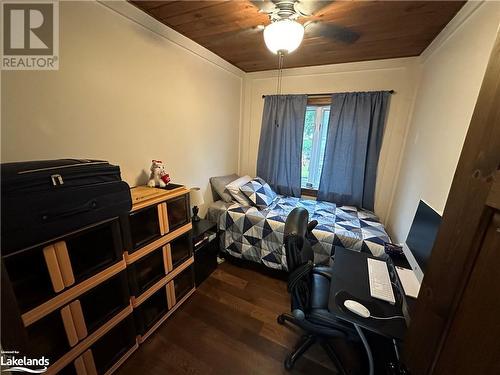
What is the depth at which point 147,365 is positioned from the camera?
4.54 ft

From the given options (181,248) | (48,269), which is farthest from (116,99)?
(181,248)

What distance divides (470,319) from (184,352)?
5.51 ft

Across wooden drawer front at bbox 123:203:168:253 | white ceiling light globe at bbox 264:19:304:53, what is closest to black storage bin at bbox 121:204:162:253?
wooden drawer front at bbox 123:203:168:253

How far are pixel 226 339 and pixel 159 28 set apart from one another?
266cm

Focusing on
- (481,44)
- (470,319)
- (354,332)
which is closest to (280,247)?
(354,332)

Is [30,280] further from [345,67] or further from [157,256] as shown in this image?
[345,67]

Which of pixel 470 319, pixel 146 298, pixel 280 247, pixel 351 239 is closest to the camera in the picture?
pixel 470 319

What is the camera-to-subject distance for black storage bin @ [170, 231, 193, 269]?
1.79 metres

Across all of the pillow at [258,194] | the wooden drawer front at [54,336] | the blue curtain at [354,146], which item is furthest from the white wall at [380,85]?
the wooden drawer front at [54,336]

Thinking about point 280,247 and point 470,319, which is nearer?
point 470,319

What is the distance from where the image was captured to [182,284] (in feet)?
6.24

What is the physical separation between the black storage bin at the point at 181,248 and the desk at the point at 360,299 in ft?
4.14

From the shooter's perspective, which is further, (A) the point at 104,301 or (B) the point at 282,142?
(B) the point at 282,142

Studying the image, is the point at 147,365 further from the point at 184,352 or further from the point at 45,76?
the point at 45,76
